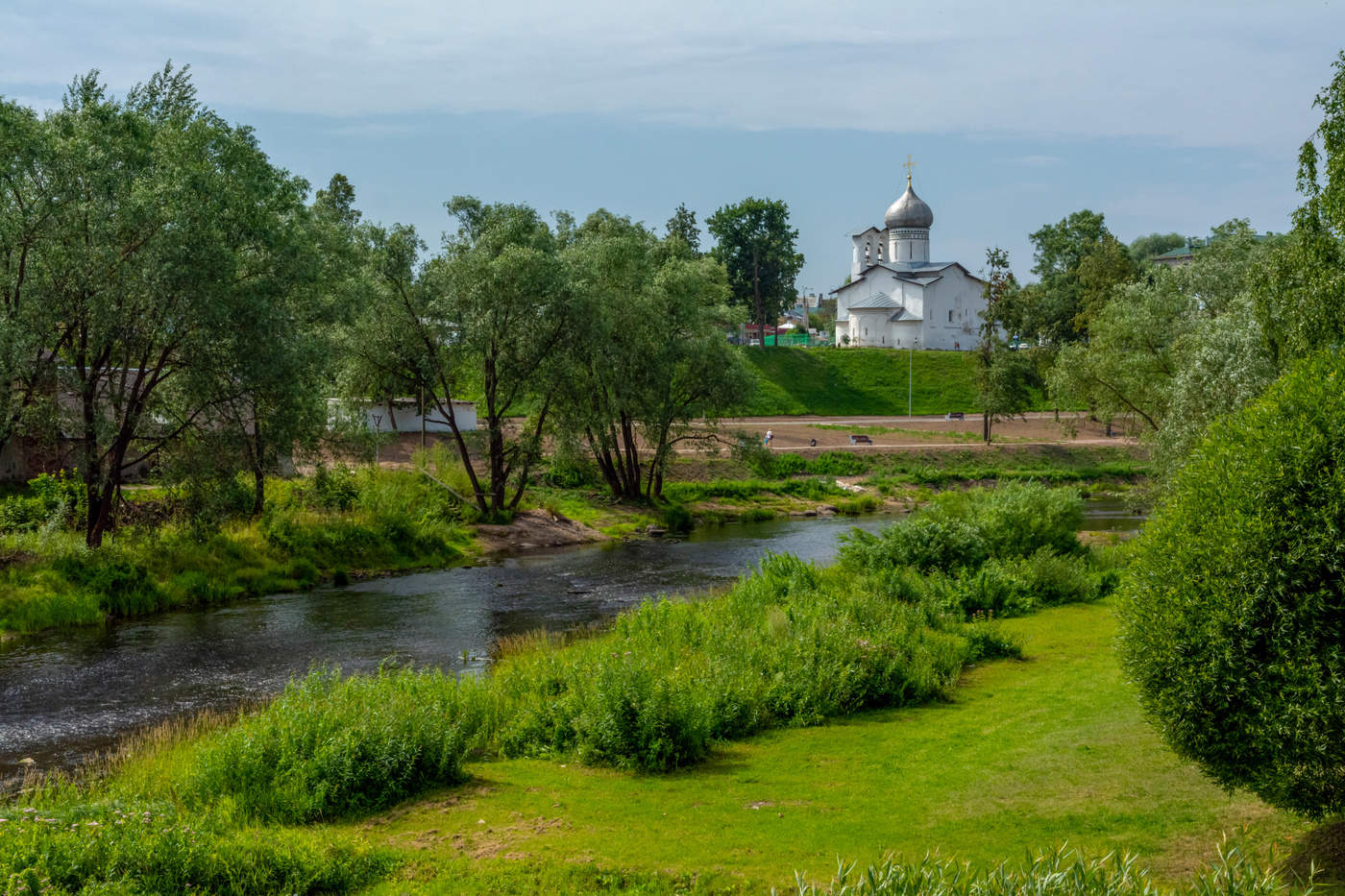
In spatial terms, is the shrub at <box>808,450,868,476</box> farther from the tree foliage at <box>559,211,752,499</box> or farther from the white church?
the white church

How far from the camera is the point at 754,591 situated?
21797 mm

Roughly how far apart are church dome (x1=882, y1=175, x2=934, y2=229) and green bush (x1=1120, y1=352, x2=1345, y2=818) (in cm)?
11198

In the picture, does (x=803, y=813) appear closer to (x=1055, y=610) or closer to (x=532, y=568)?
(x=1055, y=610)

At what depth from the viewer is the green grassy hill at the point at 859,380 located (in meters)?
87.8

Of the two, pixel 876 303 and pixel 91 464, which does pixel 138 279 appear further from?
pixel 876 303

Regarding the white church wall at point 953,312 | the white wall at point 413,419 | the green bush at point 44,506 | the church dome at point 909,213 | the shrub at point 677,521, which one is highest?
the church dome at point 909,213

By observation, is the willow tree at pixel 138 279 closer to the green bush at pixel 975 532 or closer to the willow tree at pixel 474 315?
the willow tree at pixel 474 315

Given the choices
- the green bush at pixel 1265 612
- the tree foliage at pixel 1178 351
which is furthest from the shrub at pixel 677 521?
the green bush at pixel 1265 612

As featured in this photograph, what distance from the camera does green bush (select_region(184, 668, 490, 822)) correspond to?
36.6 feet

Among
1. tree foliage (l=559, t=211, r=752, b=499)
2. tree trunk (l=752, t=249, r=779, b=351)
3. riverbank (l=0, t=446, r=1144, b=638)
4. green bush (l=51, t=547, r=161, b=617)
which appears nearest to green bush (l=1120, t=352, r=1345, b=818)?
riverbank (l=0, t=446, r=1144, b=638)

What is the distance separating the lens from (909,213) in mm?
117438

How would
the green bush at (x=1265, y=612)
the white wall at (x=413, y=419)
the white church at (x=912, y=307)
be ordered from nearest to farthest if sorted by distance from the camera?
the green bush at (x=1265, y=612), the white wall at (x=413, y=419), the white church at (x=912, y=307)

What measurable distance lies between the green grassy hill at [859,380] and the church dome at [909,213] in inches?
926

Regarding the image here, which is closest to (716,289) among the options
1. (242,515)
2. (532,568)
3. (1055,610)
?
(532,568)
